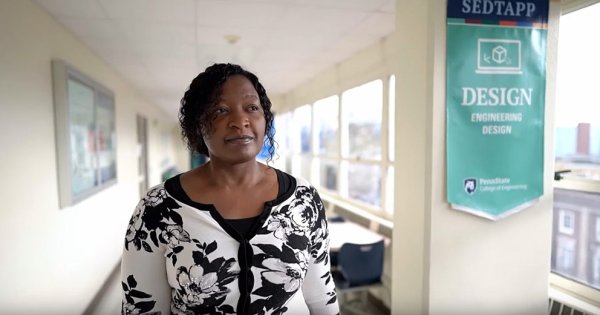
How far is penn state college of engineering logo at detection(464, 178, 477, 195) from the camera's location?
1.78 meters

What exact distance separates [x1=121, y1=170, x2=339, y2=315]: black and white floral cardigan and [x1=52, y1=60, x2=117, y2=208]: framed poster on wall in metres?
2.12

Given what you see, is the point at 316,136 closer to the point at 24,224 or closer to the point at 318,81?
the point at 318,81

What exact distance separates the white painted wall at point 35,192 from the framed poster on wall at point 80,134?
8 centimetres

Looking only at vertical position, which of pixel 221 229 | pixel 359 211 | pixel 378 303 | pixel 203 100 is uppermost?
pixel 203 100

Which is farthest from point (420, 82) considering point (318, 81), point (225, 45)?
point (318, 81)

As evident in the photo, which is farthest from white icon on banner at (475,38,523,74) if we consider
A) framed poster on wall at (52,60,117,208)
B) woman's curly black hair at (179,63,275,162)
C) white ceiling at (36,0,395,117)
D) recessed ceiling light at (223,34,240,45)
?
framed poster on wall at (52,60,117,208)

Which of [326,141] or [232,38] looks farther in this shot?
[326,141]

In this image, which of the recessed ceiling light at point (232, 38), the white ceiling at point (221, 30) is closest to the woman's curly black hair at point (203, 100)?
the white ceiling at point (221, 30)

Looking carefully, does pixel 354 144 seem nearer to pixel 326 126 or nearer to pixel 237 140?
pixel 326 126

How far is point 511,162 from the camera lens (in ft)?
6.00

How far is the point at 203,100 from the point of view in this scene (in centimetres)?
98

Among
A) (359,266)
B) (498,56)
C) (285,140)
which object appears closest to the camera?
(498,56)

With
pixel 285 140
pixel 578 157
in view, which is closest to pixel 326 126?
pixel 285 140

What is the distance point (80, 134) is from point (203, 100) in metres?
2.54
